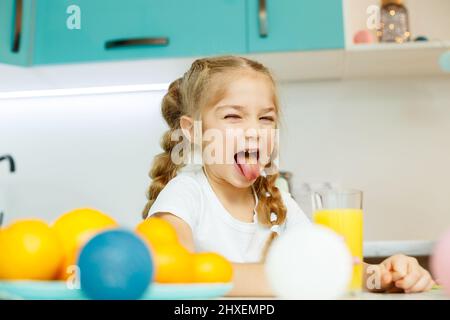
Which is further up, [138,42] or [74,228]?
[138,42]

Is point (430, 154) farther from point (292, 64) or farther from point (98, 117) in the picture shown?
point (98, 117)

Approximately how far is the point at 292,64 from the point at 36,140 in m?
0.91

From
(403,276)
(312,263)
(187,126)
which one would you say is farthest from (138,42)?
(312,263)

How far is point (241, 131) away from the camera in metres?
0.81

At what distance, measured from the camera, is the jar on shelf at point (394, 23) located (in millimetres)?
1581

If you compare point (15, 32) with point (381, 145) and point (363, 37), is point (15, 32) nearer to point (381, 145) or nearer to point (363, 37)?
point (363, 37)

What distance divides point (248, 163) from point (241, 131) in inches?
3.0

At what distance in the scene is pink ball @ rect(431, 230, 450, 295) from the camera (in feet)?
1.06

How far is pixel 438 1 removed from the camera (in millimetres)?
1753

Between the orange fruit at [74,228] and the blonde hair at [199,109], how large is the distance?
58cm

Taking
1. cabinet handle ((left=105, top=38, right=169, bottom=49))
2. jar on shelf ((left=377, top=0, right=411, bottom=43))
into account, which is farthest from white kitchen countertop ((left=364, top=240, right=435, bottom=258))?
cabinet handle ((left=105, top=38, right=169, bottom=49))

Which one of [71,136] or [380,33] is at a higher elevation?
[380,33]

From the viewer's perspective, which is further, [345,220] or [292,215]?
[292,215]

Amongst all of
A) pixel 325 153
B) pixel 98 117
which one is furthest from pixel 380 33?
pixel 98 117
